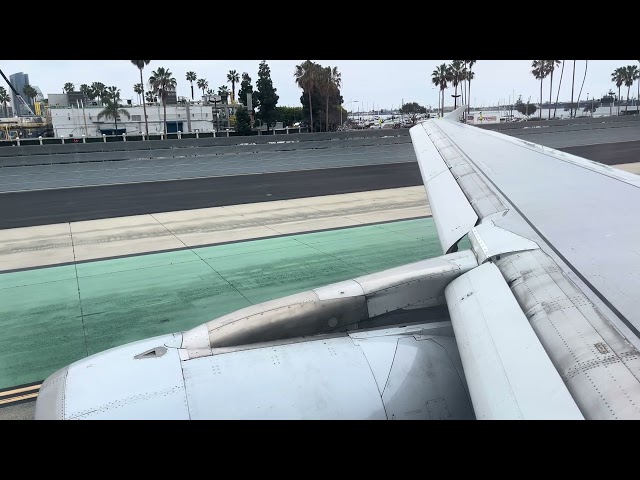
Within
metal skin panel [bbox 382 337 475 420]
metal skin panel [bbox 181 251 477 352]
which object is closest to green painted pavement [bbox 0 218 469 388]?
metal skin panel [bbox 181 251 477 352]

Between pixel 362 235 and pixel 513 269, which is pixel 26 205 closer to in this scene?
pixel 362 235

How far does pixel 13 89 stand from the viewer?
2.96m

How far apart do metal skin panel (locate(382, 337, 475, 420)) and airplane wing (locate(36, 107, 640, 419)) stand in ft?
0.04

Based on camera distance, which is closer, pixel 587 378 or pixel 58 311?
pixel 587 378

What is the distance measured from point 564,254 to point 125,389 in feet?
14.1

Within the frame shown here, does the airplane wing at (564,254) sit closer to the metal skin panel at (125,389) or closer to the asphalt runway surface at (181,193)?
the metal skin panel at (125,389)

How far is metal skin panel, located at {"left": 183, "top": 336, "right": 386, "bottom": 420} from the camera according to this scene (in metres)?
4.22

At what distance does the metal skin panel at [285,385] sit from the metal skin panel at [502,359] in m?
1.01

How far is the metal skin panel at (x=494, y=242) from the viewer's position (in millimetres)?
5488

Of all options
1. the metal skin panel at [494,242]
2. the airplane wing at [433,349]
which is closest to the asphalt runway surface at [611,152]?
the metal skin panel at [494,242]

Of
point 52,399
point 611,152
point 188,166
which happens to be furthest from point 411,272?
point 611,152
